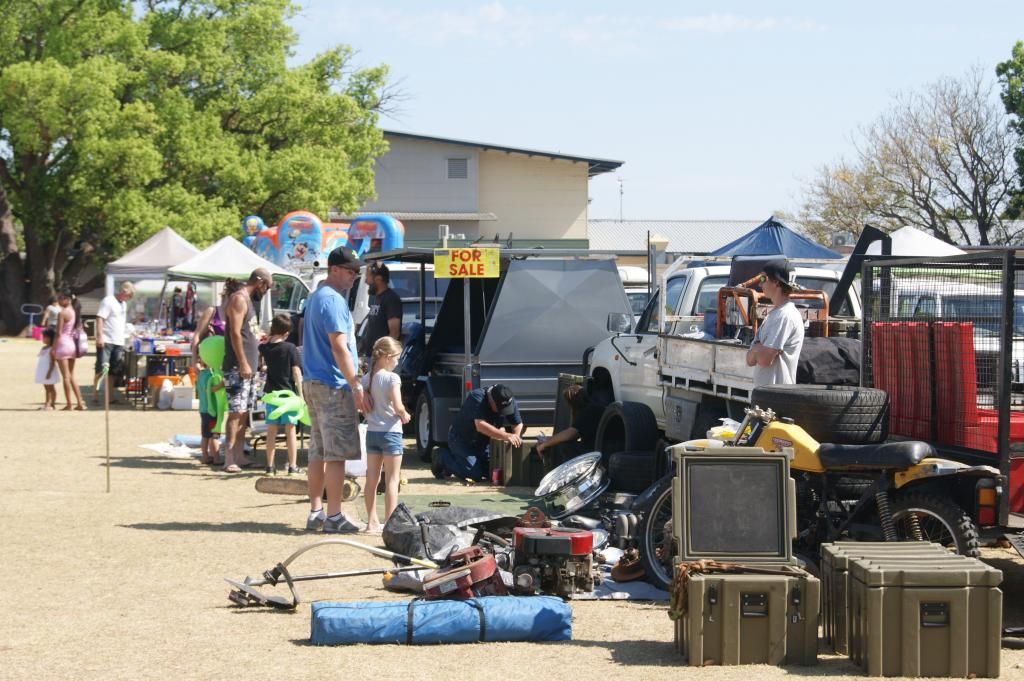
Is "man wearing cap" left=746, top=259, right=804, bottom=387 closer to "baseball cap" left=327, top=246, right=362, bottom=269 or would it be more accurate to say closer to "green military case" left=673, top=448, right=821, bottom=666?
"green military case" left=673, top=448, right=821, bottom=666

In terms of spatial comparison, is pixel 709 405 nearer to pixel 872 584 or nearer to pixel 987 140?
pixel 872 584

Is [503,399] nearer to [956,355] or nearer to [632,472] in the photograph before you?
[632,472]

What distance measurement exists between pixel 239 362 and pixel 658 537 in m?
6.20

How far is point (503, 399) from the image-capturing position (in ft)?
40.9

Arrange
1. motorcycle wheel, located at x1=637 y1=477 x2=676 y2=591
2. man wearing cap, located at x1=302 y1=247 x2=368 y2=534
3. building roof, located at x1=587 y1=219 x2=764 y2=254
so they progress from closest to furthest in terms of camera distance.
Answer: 1. motorcycle wheel, located at x1=637 y1=477 x2=676 y2=591
2. man wearing cap, located at x1=302 y1=247 x2=368 y2=534
3. building roof, located at x1=587 y1=219 x2=764 y2=254

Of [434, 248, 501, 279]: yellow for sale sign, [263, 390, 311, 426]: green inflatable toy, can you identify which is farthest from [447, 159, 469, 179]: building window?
[263, 390, 311, 426]: green inflatable toy

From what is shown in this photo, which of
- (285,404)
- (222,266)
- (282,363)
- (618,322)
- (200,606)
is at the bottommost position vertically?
(200,606)

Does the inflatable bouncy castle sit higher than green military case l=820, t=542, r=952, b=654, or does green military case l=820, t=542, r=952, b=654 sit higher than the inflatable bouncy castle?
the inflatable bouncy castle

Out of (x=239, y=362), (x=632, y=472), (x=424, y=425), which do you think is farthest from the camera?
(x=424, y=425)

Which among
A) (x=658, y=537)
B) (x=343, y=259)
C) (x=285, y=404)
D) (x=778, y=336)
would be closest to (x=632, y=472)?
(x=778, y=336)

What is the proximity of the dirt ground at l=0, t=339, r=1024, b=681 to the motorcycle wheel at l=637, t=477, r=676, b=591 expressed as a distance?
358mm

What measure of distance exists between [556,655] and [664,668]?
21.3 inches

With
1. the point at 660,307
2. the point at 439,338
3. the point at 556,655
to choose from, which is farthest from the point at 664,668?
the point at 439,338

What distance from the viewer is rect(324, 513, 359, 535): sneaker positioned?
978 cm
